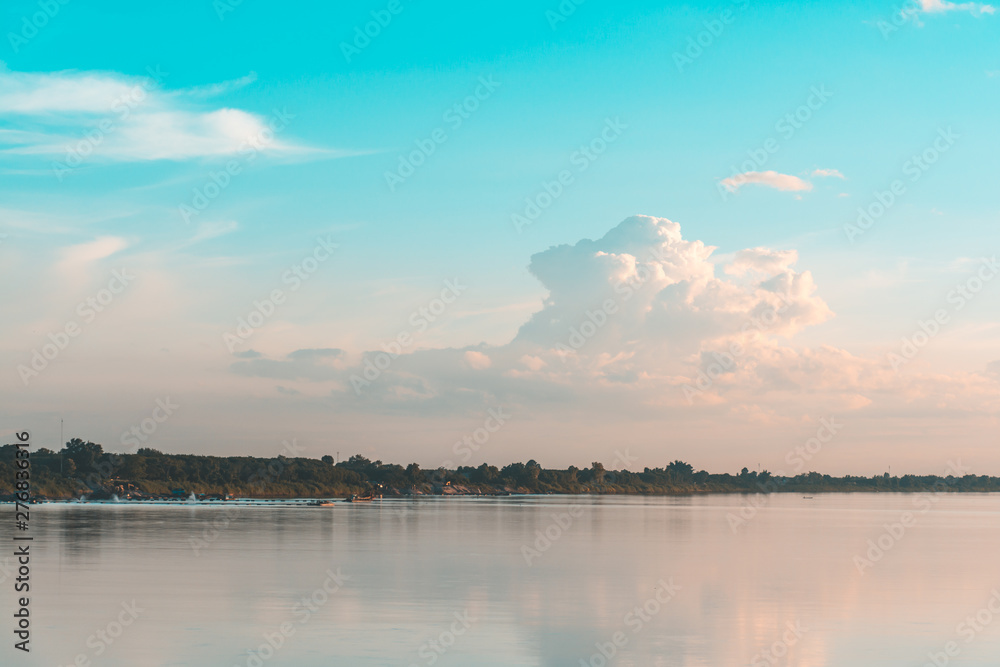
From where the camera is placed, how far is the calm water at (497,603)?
2633cm

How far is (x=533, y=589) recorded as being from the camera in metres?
39.6

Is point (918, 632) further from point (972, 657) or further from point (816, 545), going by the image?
point (816, 545)

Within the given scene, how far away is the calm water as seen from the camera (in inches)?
1037

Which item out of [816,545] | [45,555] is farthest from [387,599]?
[816,545]

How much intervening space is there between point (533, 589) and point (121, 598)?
16300 millimetres

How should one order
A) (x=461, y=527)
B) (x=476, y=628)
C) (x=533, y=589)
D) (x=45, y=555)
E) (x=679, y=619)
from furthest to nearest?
(x=461, y=527)
(x=45, y=555)
(x=533, y=589)
(x=679, y=619)
(x=476, y=628)

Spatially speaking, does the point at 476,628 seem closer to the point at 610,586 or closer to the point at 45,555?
the point at 610,586

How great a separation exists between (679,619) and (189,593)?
18862 millimetres

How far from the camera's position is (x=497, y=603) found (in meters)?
35.4

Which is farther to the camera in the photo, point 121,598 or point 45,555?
point 45,555

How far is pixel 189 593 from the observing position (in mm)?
36500

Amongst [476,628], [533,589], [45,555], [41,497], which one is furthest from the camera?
[41,497]

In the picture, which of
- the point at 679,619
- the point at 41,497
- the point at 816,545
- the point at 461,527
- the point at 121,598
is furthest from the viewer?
the point at 41,497

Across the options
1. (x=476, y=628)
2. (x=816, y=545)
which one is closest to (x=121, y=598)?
(x=476, y=628)
